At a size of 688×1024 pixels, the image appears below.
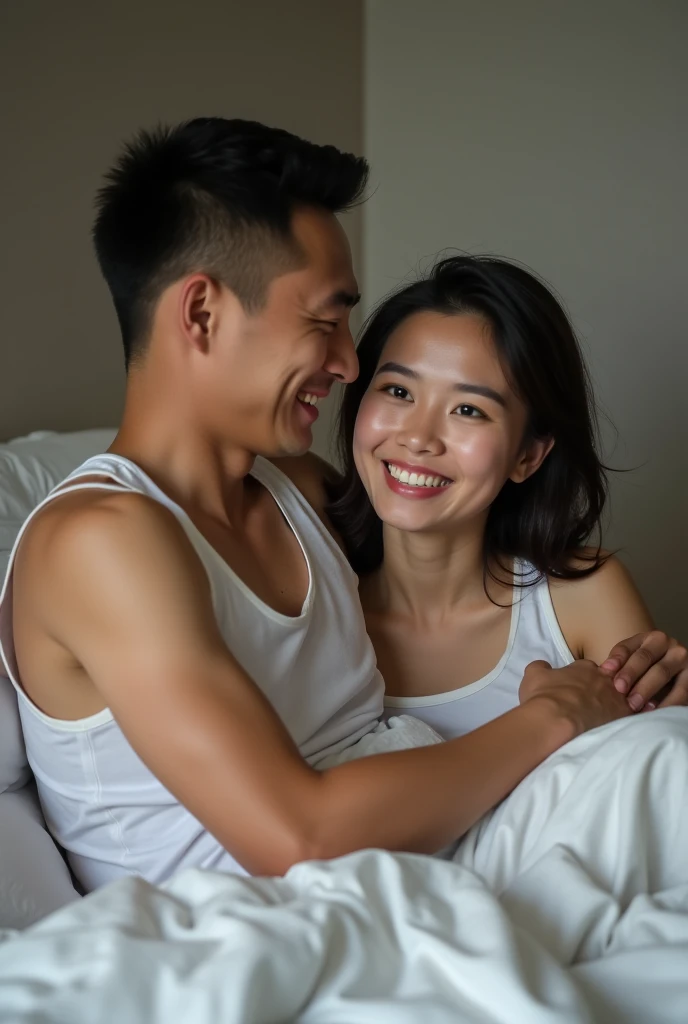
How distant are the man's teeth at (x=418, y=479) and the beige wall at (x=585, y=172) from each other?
1458mm

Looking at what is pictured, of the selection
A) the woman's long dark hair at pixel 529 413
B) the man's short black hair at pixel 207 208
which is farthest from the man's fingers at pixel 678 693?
the man's short black hair at pixel 207 208

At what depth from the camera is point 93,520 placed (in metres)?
1.03

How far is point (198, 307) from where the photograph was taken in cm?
123

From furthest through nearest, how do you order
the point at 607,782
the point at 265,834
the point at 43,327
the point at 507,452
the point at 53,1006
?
the point at 43,327 → the point at 507,452 → the point at 607,782 → the point at 265,834 → the point at 53,1006

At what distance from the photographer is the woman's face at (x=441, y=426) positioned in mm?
1525

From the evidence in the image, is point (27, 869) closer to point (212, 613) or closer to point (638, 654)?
point (212, 613)

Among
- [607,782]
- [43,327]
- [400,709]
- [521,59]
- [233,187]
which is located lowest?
[400,709]

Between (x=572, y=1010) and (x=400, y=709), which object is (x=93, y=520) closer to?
(x=572, y=1010)

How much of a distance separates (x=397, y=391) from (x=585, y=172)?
1.50m

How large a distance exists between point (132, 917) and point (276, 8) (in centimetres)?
262

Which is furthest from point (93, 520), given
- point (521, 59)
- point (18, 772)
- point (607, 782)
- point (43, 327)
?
point (521, 59)

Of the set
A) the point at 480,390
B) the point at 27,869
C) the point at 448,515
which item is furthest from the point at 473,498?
the point at 27,869

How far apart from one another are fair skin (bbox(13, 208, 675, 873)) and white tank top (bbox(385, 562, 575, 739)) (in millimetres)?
215

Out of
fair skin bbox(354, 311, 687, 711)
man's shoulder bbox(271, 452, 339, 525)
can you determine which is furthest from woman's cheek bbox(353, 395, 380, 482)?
man's shoulder bbox(271, 452, 339, 525)
